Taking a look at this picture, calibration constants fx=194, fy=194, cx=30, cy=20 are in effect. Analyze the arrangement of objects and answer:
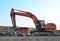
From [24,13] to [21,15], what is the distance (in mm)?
830

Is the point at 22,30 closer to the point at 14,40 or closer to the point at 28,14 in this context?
the point at 28,14

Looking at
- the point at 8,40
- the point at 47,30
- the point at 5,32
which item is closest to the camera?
the point at 8,40

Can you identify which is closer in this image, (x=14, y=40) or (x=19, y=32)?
(x=14, y=40)

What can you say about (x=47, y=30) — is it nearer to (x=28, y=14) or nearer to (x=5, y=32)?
(x=28, y=14)

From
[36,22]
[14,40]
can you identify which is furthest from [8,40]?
[36,22]

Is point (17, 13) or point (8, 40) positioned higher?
point (17, 13)

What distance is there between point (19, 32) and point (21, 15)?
400cm

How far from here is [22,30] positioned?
149 ft

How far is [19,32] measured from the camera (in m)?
45.0

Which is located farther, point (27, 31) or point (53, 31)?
point (27, 31)

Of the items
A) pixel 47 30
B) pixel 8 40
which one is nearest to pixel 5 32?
pixel 47 30

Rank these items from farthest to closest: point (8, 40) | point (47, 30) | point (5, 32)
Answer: point (5, 32) → point (47, 30) → point (8, 40)

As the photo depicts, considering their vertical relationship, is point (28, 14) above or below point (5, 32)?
above

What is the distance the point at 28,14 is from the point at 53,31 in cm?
690
